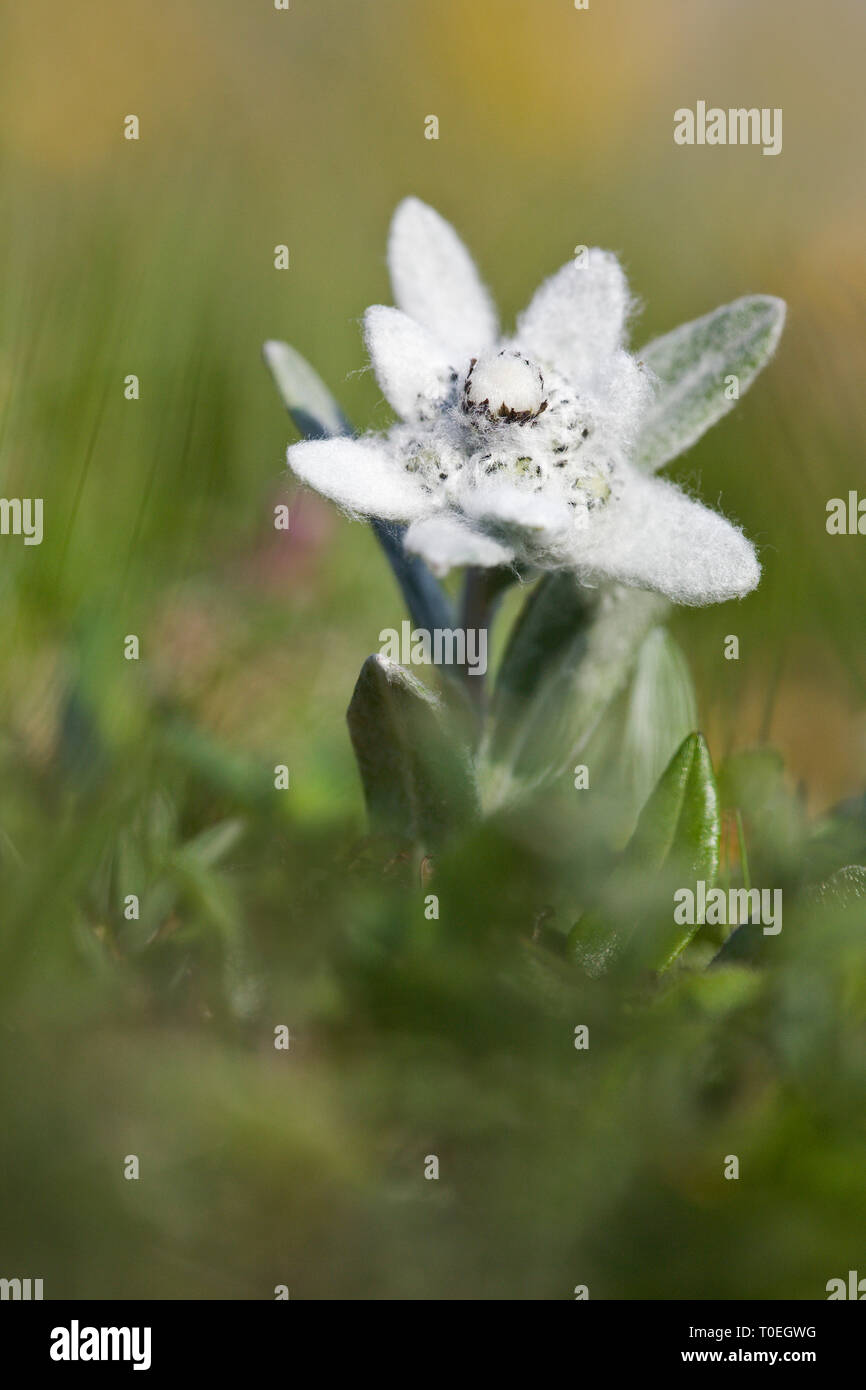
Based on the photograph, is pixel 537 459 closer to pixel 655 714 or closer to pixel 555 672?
pixel 555 672

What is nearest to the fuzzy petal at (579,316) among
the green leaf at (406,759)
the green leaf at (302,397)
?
the green leaf at (302,397)

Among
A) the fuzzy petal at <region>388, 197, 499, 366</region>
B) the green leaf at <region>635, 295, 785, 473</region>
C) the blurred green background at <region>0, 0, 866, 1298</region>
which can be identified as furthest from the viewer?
the fuzzy petal at <region>388, 197, 499, 366</region>

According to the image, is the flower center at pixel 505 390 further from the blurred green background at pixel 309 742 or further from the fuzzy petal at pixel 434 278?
the blurred green background at pixel 309 742

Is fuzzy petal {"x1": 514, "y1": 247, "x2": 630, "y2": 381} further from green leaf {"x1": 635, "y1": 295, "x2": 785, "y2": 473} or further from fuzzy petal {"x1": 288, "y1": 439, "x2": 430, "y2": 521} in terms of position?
fuzzy petal {"x1": 288, "y1": 439, "x2": 430, "y2": 521}

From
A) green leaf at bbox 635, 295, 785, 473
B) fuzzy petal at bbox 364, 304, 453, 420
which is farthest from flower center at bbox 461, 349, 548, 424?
green leaf at bbox 635, 295, 785, 473

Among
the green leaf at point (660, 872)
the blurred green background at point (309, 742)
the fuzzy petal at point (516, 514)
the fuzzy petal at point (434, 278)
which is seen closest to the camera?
the blurred green background at point (309, 742)

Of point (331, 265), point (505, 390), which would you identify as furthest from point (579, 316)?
point (331, 265)

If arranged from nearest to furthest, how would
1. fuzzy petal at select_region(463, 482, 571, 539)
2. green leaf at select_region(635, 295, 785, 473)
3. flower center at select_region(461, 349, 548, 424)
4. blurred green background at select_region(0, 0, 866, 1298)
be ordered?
blurred green background at select_region(0, 0, 866, 1298) < fuzzy petal at select_region(463, 482, 571, 539) < flower center at select_region(461, 349, 548, 424) < green leaf at select_region(635, 295, 785, 473)
